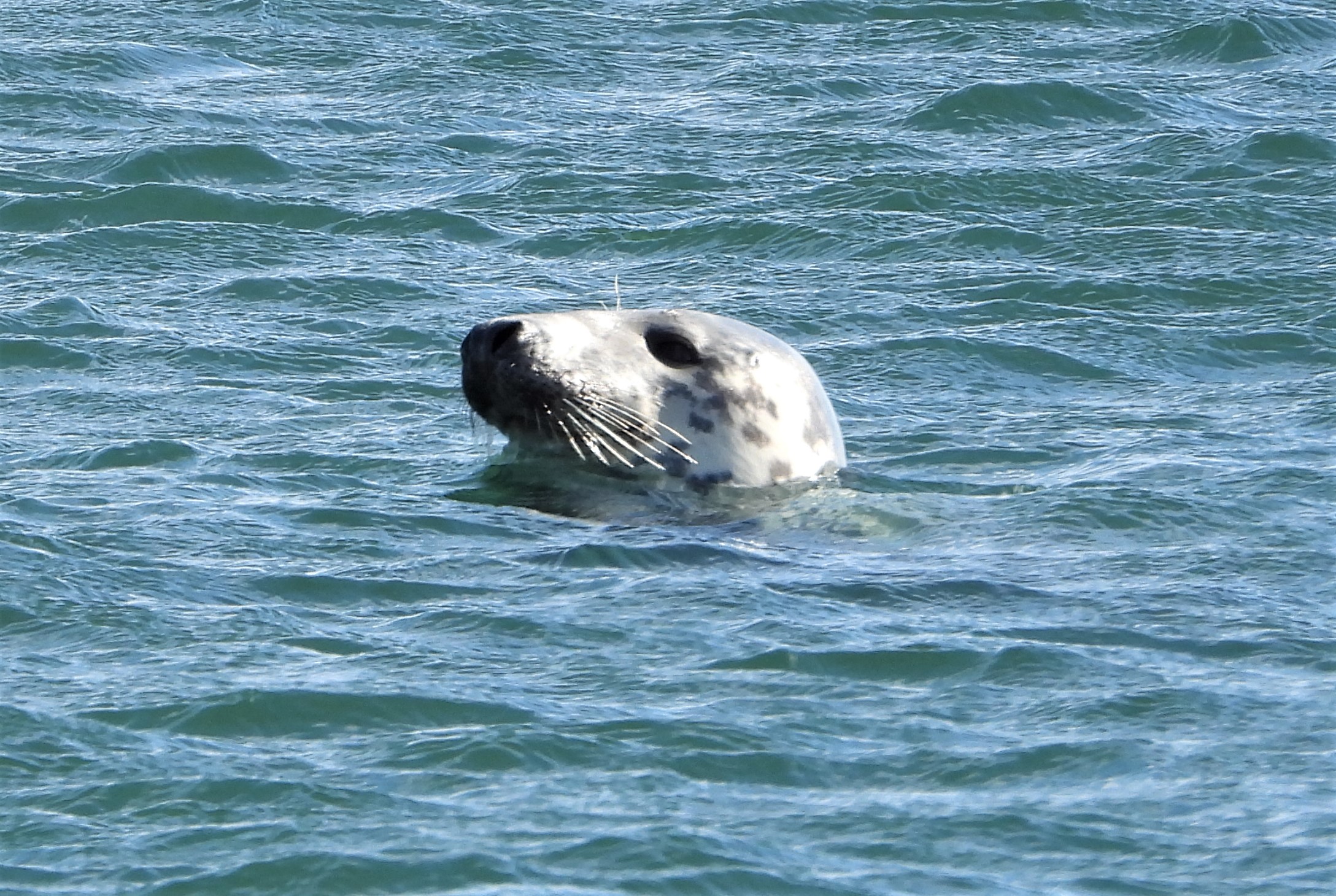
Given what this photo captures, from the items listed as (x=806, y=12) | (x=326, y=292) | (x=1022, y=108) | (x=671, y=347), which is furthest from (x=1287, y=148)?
(x=671, y=347)

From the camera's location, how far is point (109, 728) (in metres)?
6.27

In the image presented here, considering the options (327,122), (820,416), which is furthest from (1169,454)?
(327,122)

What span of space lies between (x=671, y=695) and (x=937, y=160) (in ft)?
25.1

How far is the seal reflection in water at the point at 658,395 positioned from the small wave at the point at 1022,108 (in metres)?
5.68

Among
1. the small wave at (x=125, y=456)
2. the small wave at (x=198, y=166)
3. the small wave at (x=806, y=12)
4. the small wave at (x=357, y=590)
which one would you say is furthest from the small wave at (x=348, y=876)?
the small wave at (x=806, y=12)

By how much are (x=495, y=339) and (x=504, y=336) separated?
0.04 m

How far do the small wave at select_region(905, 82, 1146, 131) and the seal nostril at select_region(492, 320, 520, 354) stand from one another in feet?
20.6

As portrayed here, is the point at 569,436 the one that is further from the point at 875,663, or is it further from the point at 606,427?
the point at 875,663

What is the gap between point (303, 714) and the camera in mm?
6387

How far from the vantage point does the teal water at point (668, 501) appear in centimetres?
574

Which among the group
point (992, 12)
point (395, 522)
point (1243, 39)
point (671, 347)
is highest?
point (992, 12)

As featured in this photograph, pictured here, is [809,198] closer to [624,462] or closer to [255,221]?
[255,221]

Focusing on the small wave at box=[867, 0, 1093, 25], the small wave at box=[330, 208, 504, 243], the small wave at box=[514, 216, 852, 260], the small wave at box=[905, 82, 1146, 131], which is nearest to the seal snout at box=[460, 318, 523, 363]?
the small wave at box=[514, 216, 852, 260]

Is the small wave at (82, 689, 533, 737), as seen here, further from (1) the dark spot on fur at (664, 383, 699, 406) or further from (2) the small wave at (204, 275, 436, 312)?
Result: (2) the small wave at (204, 275, 436, 312)
